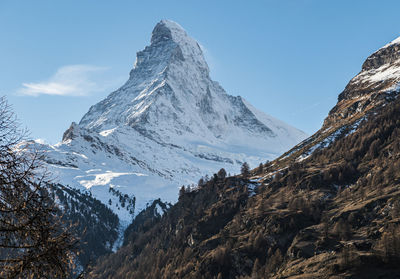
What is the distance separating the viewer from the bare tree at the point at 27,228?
7.75m

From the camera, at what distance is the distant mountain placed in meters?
99.6

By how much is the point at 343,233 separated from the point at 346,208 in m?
18.7

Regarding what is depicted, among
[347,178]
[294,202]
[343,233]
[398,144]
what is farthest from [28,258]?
[398,144]

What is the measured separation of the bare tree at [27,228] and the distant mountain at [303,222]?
3670 inches

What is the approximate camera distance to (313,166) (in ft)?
583

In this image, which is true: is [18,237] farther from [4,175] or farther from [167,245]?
[167,245]

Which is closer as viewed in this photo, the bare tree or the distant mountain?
the bare tree

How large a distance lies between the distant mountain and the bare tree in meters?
93.2

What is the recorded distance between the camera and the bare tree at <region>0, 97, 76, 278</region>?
7750 millimetres

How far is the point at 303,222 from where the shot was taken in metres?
129

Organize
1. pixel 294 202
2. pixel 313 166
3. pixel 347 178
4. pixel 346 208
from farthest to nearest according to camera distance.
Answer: pixel 313 166
pixel 347 178
pixel 294 202
pixel 346 208

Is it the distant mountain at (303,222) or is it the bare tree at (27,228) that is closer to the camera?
the bare tree at (27,228)

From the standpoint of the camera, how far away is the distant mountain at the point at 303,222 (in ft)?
327

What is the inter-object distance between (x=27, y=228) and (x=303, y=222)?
129 m
